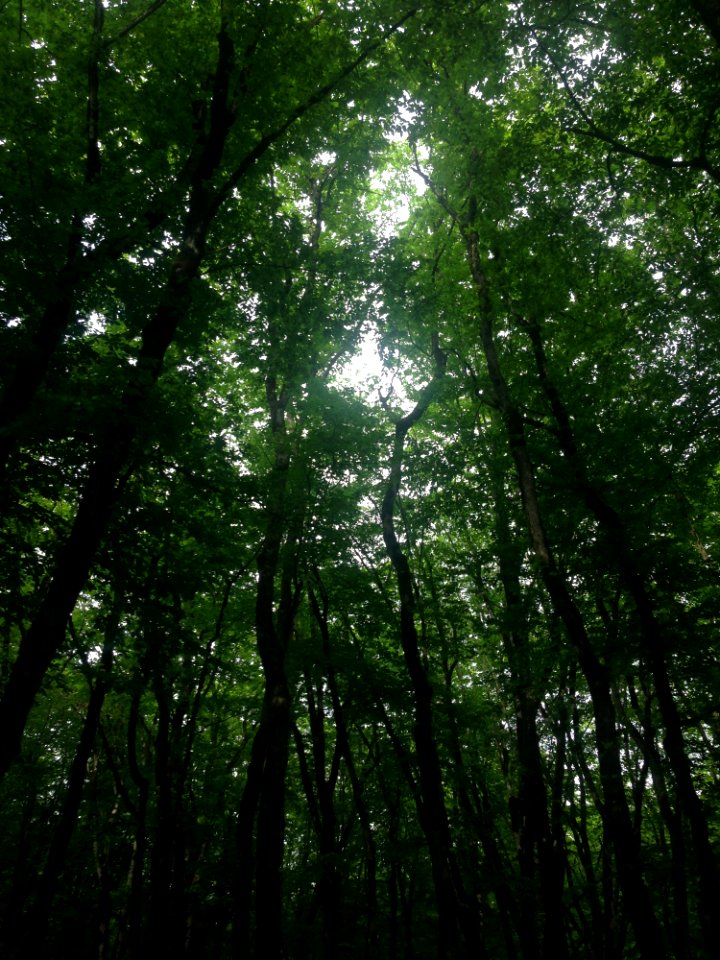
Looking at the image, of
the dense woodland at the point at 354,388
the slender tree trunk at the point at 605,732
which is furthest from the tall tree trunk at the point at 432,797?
the slender tree trunk at the point at 605,732

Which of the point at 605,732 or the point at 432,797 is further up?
the point at 605,732

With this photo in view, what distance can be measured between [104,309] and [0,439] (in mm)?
2931

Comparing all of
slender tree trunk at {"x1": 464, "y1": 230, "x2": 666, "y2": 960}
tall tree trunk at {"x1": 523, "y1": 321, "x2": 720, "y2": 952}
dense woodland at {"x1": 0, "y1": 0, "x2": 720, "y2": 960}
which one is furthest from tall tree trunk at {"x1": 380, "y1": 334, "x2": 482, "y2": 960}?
tall tree trunk at {"x1": 523, "y1": 321, "x2": 720, "y2": 952}

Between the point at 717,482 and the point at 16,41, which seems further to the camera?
the point at 717,482

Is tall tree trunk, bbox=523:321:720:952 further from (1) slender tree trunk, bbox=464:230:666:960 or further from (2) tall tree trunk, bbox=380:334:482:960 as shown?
(2) tall tree trunk, bbox=380:334:482:960

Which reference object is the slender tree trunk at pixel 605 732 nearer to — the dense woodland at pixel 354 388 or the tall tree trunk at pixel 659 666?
the dense woodland at pixel 354 388

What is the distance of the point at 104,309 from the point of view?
309 inches

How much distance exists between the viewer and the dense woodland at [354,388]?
6.72 meters

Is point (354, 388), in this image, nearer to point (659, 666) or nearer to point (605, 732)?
point (659, 666)

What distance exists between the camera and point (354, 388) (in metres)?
14.7

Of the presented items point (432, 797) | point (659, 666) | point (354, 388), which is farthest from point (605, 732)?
point (354, 388)

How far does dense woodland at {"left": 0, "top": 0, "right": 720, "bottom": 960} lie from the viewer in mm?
6719

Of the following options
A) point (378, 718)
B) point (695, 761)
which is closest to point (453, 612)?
point (378, 718)

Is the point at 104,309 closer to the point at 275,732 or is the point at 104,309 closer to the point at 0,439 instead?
the point at 0,439
